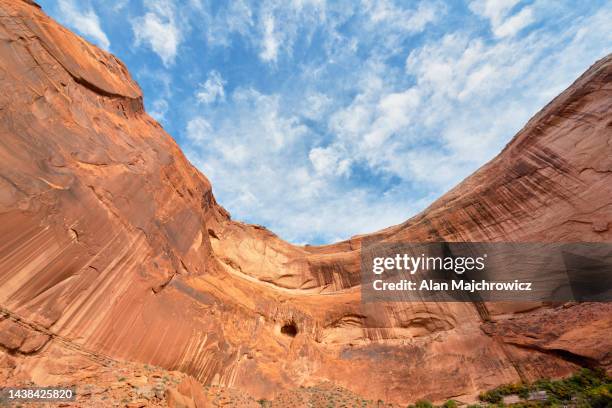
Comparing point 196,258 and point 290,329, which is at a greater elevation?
point 196,258

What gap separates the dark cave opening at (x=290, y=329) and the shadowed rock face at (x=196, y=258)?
0.44 ft

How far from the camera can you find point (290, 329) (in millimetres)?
23891

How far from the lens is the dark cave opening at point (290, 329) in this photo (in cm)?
2350

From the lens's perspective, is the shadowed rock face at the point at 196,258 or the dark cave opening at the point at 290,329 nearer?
the shadowed rock face at the point at 196,258

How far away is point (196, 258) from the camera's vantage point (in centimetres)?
1847

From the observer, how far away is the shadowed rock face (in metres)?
10.6

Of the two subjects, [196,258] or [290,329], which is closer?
[196,258]

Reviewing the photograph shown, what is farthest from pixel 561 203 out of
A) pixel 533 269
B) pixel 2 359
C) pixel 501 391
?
pixel 2 359

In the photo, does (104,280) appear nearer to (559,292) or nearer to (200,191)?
(200,191)

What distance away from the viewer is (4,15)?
1227 centimetres

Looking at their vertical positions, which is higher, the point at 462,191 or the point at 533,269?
the point at 462,191

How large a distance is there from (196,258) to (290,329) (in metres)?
10.0

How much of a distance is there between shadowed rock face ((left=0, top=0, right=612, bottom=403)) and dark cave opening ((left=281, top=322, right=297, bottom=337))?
0.44 ft

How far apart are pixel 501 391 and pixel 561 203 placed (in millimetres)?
12717
